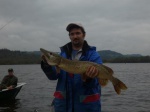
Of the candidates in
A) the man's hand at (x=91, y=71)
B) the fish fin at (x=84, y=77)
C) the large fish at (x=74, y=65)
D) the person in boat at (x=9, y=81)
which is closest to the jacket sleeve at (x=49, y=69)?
the large fish at (x=74, y=65)

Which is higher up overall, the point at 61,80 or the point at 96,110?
the point at 61,80

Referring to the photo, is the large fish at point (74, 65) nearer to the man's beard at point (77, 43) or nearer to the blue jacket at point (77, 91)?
the blue jacket at point (77, 91)

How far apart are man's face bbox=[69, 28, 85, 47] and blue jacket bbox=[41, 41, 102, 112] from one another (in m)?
0.11

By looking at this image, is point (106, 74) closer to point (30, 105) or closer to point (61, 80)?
point (61, 80)

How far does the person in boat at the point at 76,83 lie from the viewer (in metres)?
4.84

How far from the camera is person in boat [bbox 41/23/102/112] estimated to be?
484cm

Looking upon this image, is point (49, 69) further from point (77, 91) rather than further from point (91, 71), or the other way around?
point (91, 71)

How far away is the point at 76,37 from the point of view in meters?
4.95

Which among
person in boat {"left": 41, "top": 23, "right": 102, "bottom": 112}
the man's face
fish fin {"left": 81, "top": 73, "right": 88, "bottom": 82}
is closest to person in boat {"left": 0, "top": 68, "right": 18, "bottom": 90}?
person in boat {"left": 41, "top": 23, "right": 102, "bottom": 112}

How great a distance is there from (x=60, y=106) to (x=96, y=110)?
65cm

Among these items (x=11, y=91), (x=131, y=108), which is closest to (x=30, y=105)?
(x=11, y=91)

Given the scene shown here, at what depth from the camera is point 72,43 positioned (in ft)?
16.6

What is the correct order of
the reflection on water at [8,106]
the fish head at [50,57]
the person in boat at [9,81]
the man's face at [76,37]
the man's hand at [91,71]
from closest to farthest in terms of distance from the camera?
the man's hand at [91,71] < the fish head at [50,57] < the man's face at [76,37] < the reflection on water at [8,106] < the person in boat at [9,81]

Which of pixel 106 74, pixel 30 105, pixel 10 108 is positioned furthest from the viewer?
pixel 30 105
